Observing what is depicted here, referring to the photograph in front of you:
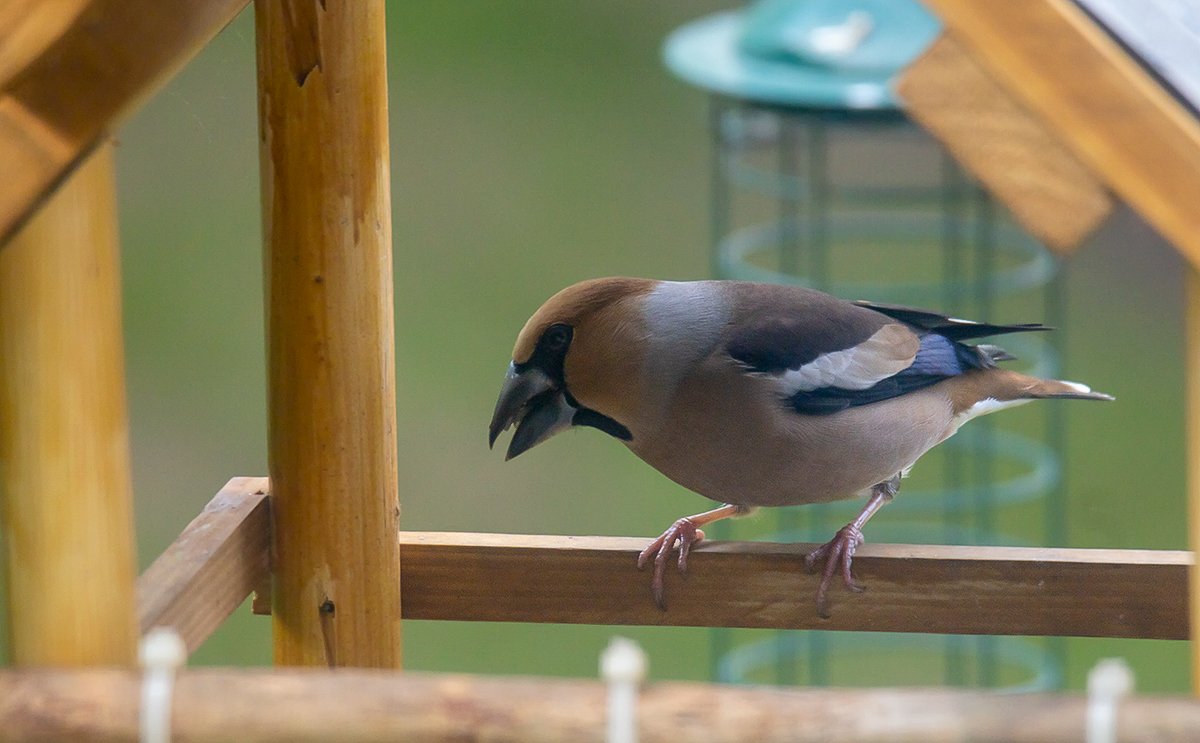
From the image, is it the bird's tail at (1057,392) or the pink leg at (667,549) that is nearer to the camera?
the pink leg at (667,549)

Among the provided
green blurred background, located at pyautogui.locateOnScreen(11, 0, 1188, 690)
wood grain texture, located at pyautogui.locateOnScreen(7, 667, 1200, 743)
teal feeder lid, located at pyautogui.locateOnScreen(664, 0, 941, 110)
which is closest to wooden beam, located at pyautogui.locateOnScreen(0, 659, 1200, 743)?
wood grain texture, located at pyautogui.locateOnScreen(7, 667, 1200, 743)

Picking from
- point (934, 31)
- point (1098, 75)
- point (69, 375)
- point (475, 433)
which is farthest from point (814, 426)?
point (475, 433)

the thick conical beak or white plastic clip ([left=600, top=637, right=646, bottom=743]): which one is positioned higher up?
the thick conical beak

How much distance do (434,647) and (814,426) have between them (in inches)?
78.7

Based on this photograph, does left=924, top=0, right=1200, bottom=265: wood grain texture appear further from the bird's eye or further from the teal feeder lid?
the teal feeder lid

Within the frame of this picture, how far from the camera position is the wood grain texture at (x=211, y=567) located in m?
1.16

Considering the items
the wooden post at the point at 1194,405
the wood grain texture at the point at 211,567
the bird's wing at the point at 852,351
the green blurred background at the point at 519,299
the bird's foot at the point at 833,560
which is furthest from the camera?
the green blurred background at the point at 519,299

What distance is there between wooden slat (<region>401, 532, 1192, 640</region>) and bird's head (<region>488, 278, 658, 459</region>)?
0.50 feet

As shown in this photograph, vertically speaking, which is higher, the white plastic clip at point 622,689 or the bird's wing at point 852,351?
the bird's wing at point 852,351

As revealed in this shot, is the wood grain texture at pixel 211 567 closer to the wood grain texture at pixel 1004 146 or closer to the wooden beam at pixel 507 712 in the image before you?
the wooden beam at pixel 507 712

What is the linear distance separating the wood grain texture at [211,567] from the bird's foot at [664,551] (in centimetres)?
41

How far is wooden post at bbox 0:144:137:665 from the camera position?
91 centimetres

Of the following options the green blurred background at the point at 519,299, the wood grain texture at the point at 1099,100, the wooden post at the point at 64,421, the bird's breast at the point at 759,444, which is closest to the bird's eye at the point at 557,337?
the bird's breast at the point at 759,444

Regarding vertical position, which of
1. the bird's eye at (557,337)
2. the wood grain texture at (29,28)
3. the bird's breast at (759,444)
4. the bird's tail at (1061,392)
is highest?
the wood grain texture at (29,28)
